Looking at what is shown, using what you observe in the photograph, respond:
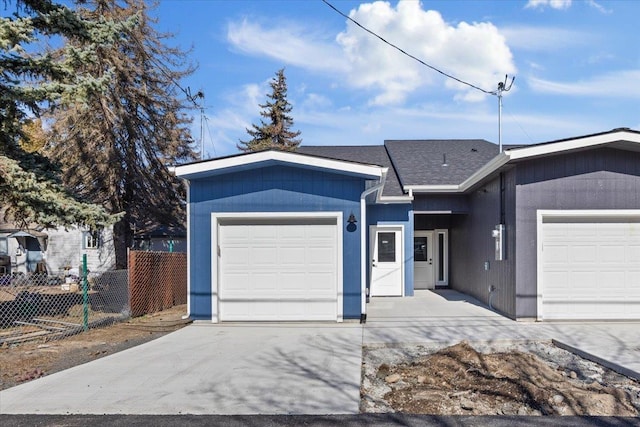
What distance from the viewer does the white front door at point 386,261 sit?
14.3 metres

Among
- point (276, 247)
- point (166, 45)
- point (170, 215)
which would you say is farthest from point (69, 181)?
point (276, 247)

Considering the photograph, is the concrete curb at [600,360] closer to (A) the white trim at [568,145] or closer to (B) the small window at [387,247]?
(A) the white trim at [568,145]

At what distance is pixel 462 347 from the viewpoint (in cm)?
697

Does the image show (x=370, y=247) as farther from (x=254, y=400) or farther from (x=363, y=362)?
(x=254, y=400)

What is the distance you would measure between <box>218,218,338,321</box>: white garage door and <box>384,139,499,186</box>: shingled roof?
543cm

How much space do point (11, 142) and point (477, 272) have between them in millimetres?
10911

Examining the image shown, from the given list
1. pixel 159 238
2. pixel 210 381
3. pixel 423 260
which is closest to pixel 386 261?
pixel 423 260

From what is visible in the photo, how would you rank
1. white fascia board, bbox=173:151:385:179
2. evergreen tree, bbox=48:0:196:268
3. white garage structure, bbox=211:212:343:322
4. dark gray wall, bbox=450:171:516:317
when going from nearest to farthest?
white fascia board, bbox=173:151:385:179 < white garage structure, bbox=211:212:343:322 < dark gray wall, bbox=450:171:516:317 < evergreen tree, bbox=48:0:196:268

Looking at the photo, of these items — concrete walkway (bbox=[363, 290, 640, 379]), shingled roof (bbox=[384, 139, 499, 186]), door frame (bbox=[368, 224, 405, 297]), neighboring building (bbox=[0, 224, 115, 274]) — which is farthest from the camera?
neighboring building (bbox=[0, 224, 115, 274])

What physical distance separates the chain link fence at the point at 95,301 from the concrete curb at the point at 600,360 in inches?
301

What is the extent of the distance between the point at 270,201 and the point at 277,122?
1053 inches

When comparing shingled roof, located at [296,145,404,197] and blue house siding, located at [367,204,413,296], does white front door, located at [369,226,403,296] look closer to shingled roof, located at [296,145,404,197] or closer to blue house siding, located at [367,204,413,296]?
blue house siding, located at [367,204,413,296]

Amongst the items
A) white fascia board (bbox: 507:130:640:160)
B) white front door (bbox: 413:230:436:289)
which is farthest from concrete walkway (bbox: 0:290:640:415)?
white front door (bbox: 413:230:436:289)

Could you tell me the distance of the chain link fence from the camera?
8.65 m
